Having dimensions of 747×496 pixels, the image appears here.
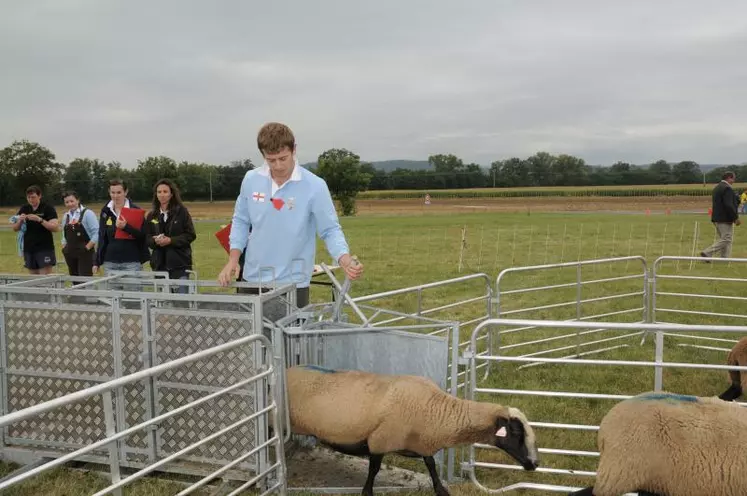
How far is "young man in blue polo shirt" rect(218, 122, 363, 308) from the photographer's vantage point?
480 cm

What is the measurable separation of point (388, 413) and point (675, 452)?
168cm

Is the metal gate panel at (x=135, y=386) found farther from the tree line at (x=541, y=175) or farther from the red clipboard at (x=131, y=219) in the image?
the tree line at (x=541, y=175)

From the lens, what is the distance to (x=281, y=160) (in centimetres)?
463

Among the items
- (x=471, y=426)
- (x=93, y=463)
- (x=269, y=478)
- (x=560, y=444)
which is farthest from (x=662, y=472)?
(x=93, y=463)

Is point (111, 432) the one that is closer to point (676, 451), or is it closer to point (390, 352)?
point (390, 352)

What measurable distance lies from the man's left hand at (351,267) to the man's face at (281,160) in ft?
2.58

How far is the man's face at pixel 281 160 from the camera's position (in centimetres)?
460

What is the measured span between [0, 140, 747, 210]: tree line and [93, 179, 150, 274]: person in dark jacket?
48.6 metres

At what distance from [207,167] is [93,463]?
84734 mm

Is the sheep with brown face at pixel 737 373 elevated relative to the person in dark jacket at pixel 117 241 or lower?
lower

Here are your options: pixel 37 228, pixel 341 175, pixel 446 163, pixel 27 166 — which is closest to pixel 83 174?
pixel 27 166

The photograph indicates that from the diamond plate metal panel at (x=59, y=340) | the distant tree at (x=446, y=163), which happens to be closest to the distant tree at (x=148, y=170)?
the distant tree at (x=446, y=163)

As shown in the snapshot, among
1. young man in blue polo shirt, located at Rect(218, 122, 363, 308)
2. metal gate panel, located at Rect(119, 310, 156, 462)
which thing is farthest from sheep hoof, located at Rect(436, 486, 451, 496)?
metal gate panel, located at Rect(119, 310, 156, 462)

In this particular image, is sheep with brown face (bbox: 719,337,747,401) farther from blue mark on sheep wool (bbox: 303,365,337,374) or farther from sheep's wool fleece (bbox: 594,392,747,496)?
blue mark on sheep wool (bbox: 303,365,337,374)
